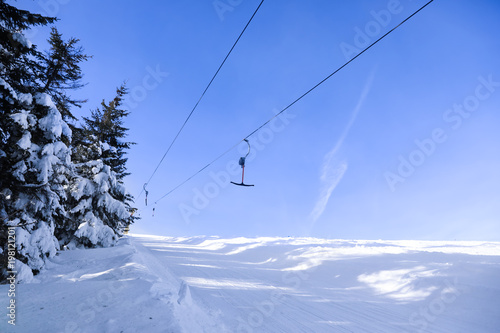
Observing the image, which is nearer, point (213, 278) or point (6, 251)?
point (6, 251)

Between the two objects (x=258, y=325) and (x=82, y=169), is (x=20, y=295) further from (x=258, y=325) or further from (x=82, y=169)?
(x=82, y=169)

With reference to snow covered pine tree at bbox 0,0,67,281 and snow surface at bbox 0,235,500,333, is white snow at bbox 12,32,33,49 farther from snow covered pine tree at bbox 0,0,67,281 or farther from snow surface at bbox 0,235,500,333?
snow surface at bbox 0,235,500,333

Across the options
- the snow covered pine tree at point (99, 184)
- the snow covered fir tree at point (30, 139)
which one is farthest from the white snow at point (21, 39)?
the snow covered pine tree at point (99, 184)

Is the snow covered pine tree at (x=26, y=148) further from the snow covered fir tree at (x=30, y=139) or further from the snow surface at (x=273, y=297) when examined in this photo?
the snow surface at (x=273, y=297)

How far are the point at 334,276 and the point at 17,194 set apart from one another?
1410cm

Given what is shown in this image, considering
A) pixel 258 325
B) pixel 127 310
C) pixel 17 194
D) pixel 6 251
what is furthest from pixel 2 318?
pixel 17 194

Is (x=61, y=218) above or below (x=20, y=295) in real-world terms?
above

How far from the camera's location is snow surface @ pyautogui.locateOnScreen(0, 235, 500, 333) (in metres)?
4.87

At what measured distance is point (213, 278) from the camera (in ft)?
34.8

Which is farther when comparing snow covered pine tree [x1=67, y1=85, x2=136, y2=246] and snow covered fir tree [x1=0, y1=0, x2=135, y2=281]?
snow covered pine tree [x1=67, y1=85, x2=136, y2=246]

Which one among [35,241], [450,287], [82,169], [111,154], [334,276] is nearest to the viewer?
[450,287]

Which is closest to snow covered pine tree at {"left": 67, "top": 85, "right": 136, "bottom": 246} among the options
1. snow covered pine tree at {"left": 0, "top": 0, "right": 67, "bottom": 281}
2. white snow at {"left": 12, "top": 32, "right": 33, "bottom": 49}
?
snow covered pine tree at {"left": 0, "top": 0, "right": 67, "bottom": 281}

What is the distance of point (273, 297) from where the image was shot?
824 cm

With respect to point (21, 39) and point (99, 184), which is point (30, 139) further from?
point (99, 184)
